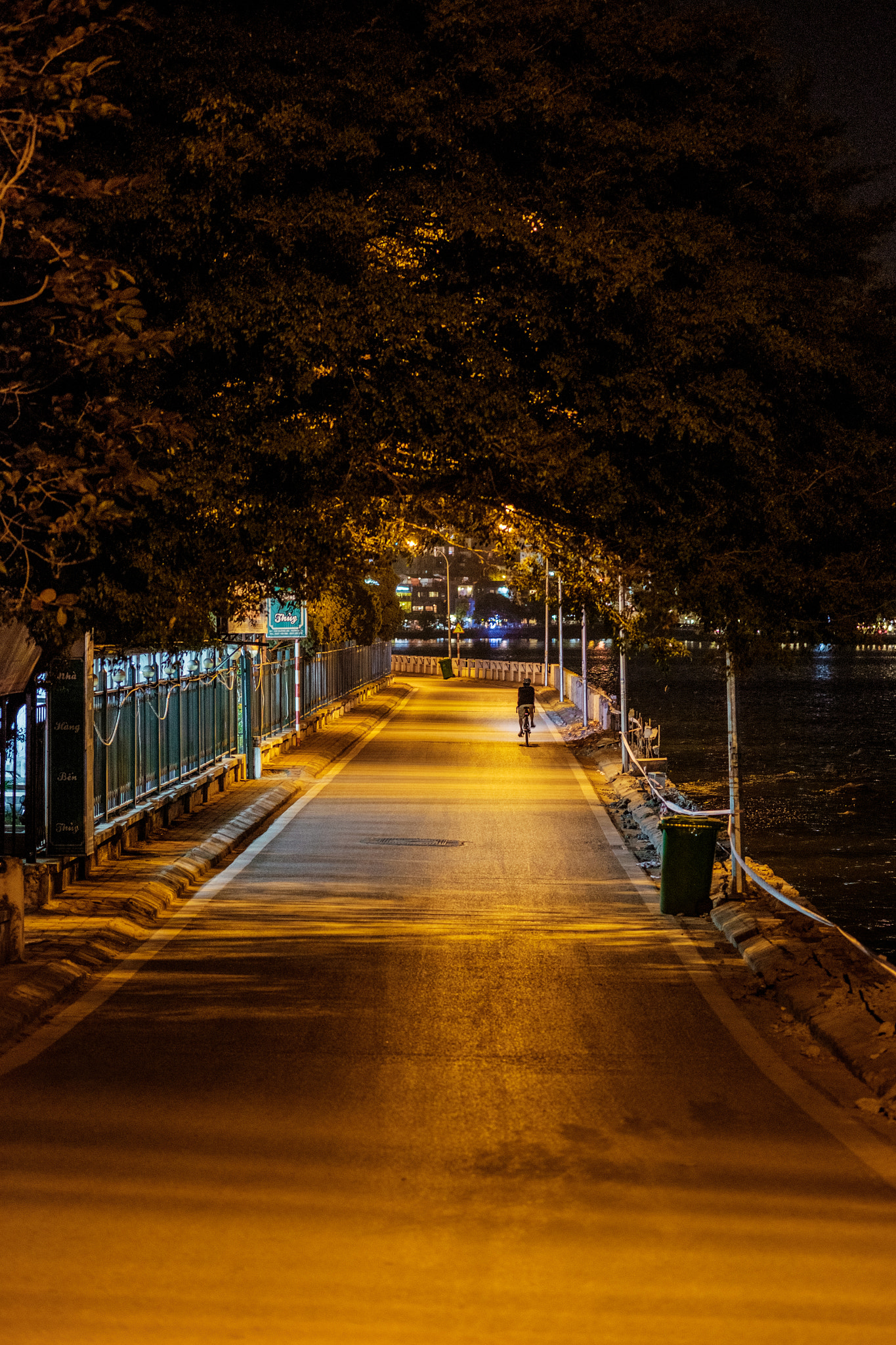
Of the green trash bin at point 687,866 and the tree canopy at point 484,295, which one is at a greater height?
the tree canopy at point 484,295

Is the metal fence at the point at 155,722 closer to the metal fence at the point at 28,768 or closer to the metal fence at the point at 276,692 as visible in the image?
the metal fence at the point at 28,768

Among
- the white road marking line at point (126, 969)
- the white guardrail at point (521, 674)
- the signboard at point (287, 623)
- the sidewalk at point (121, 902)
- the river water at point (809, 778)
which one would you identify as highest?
the signboard at point (287, 623)

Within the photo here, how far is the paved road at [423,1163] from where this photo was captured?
16.0 feet

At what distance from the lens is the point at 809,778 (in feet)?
127

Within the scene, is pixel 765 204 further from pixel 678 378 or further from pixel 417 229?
pixel 417 229

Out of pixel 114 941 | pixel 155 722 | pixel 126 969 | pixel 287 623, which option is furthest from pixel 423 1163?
pixel 287 623

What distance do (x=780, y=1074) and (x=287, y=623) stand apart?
21437mm

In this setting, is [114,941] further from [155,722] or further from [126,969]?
[155,722]

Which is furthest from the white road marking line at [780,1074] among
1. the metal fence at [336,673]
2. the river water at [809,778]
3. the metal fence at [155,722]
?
the metal fence at [336,673]

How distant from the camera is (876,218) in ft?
42.3

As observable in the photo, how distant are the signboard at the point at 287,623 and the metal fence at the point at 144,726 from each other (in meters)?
0.71

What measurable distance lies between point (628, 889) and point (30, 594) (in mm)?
7475

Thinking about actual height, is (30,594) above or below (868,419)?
below

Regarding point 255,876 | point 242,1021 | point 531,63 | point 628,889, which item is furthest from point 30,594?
point 628,889
